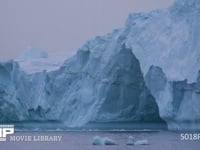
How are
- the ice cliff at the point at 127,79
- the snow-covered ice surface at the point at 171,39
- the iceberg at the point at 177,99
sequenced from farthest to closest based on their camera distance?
the ice cliff at the point at 127,79
the snow-covered ice surface at the point at 171,39
the iceberg at the point at 177,99

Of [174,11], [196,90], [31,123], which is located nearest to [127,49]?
[174,11]

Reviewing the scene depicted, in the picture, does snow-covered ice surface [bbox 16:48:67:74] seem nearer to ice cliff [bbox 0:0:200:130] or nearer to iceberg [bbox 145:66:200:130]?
ice cliff [bbox 0:0:200:130]

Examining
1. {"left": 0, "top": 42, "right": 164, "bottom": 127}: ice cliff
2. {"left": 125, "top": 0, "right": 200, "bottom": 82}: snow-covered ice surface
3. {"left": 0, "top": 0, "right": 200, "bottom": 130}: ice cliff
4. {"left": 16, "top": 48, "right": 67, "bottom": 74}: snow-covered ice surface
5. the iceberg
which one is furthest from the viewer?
{"left": 16, "top": 48, "right": 67, "bottom": 74}: snow-covered ice surface

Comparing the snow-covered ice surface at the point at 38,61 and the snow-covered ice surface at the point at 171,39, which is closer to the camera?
the snow-covered ice surface at the point at 171,39

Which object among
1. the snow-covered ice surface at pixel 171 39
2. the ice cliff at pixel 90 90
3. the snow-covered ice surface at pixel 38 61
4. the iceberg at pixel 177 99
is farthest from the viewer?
the snow-covered ice surface at pixel 38 61

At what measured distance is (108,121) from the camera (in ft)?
58.6

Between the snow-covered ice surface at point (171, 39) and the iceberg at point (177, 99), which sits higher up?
the snow-covered ice surface at point (171, 39)

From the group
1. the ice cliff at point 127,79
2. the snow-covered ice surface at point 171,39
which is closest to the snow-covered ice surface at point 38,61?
the ice cliff at point 127,79

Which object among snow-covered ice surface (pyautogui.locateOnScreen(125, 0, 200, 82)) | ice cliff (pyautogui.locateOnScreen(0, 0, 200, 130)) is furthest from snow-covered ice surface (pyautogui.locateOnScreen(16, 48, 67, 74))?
snow-covered ice surface (pyautogui.locateOnScreen(125, 0, 200, 82))

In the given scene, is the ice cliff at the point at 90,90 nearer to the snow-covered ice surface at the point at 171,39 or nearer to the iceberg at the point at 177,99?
the snow-covered ice surface at the point at 171,39

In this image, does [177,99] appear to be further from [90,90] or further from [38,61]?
[38,61]

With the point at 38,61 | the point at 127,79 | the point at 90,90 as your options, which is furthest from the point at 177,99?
the point at 38,61

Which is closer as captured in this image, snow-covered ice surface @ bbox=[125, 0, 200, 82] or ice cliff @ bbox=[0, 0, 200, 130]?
snow-covered ice surface @ bbox=[125, 0, 200, 82]

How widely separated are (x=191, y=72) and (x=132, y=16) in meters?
3.35
